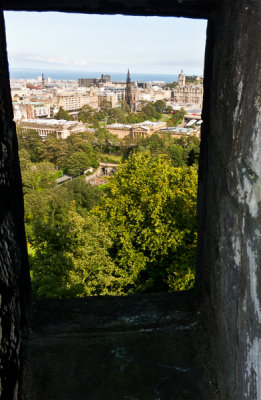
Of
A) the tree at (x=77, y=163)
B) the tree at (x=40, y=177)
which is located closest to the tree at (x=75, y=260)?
the tree at (x=40, y=177)

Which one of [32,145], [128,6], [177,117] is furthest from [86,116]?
[128,6]

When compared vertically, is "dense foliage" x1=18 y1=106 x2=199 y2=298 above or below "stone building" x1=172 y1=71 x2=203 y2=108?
below

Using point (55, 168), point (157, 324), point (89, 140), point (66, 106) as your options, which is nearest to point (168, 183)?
point (157, 324)

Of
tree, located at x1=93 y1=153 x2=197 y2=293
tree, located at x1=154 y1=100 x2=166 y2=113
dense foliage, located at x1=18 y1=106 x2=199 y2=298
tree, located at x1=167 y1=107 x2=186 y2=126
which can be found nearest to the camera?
dense foliage, located at x1=18 y1=106 x2=199 y2=298

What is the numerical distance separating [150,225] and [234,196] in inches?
304

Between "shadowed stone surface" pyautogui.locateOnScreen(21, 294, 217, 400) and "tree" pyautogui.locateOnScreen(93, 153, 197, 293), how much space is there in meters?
6.21

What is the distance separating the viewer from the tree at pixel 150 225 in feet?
27.3

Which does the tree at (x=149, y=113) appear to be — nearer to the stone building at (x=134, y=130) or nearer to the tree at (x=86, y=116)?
the tree at (x=86, y=116)

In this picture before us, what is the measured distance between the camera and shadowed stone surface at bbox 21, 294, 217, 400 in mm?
1286

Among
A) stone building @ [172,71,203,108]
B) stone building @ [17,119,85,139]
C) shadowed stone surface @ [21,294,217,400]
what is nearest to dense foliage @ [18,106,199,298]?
shadowed stone surface @ [21,294,217,400]

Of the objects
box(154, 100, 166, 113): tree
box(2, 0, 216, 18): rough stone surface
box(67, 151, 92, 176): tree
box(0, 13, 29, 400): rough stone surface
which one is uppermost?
box(2, 0, 216, 18): rough stone surface

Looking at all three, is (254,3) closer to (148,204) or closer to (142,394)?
(142,394)

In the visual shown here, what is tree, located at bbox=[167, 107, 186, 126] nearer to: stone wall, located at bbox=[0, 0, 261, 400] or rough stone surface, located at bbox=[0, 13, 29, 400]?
stone wall, located at bbox=[0, 0, 261, 400]

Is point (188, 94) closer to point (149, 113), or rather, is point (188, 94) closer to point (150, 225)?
point (149, 113)
